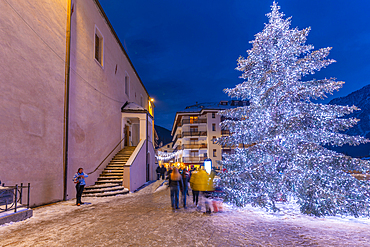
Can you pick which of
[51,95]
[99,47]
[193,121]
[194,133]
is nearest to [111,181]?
[51,95]

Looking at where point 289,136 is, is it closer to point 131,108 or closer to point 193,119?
point 131,108

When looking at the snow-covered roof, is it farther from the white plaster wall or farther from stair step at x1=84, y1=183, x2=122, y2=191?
the white plaster wall

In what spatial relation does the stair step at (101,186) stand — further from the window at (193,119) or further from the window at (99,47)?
the window at (193,119)

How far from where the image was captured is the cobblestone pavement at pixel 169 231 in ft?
14.8

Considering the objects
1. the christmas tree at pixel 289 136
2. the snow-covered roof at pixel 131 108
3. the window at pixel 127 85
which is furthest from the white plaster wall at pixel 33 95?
the window at pixel 127 85

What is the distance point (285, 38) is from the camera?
8.52 m

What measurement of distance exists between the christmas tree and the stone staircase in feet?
21.2

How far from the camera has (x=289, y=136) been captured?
7520 millimetres

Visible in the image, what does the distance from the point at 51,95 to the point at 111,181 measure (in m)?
6.20

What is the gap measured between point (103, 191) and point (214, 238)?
27.7 ft

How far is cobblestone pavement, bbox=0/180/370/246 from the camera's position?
452cm

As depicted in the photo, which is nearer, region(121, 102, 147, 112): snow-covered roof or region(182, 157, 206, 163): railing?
region(121, 102, 147, 112): snow-covered roof

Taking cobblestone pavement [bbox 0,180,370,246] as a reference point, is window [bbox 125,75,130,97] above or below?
above

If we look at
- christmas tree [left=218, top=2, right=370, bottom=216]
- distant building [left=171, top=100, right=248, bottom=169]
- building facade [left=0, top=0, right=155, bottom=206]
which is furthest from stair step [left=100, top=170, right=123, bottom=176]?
distant building [left=171, top=100, right=248, bottom=169]
